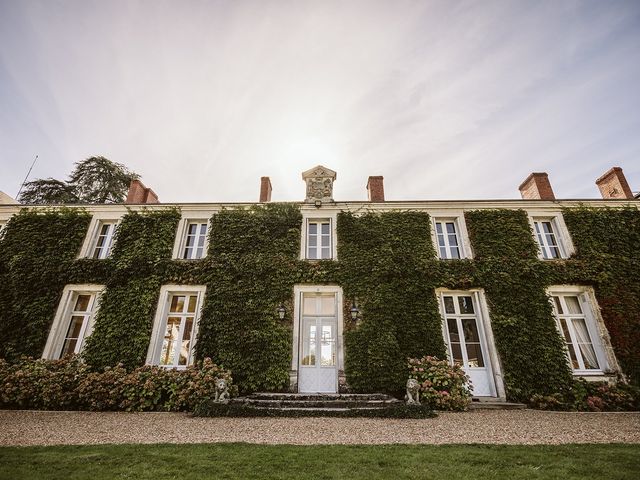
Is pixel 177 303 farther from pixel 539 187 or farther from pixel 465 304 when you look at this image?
pixel 539 187

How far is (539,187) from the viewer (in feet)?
39.9

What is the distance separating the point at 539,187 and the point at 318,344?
10.9 m

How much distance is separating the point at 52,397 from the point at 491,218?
15306 mm

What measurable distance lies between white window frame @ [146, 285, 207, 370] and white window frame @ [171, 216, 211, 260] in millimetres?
1221

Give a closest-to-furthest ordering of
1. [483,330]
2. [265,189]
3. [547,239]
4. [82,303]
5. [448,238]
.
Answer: [483,330] < [82,303] < [547,239] < [448,238] < [265,189]

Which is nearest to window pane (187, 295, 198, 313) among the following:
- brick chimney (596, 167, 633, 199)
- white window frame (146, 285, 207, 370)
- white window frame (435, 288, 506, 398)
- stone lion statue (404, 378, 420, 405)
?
white window frame (146, 285, 207, 370)

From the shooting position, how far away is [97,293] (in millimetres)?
10539

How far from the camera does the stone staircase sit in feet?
25.8

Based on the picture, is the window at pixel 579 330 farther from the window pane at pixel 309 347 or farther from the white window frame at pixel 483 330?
the window pane at pixel 309 347

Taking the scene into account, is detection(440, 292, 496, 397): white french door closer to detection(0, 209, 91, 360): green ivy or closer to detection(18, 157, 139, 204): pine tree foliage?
detection(0, 209, 91, 360): green ivy

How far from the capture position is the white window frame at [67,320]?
980 centimetres

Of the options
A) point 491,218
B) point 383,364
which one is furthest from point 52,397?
point 491,218

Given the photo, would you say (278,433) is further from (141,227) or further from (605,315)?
(605,315)

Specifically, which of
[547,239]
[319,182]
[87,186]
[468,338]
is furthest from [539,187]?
[87,186]
